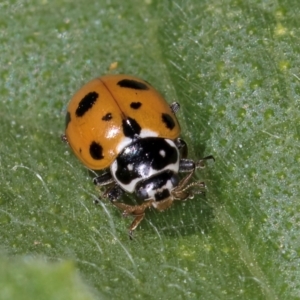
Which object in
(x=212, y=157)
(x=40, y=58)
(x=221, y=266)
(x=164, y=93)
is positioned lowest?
(x=221, y=266)

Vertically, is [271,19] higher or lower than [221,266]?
higher

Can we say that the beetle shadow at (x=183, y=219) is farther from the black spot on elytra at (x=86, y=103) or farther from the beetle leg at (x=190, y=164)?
the black spot on elytra at (x=86, y=103)

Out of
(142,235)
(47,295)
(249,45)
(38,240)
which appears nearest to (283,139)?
(249,45)

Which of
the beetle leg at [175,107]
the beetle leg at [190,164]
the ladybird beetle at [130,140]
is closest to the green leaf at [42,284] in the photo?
the ladybird beetle at [130,140]

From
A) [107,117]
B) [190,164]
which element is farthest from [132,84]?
[190,164]

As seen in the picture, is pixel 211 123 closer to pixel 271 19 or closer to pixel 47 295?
pixel 271 19
